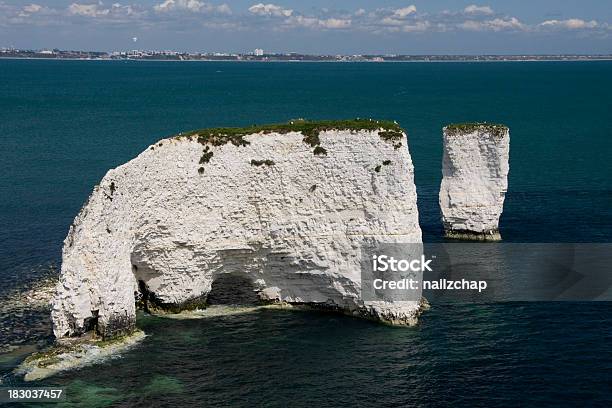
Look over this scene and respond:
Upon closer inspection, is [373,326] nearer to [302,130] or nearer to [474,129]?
[302,130]

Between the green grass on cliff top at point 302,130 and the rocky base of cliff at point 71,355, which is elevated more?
the green grass on cliff top at point 302,130

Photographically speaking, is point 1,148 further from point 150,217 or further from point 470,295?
point 470,295

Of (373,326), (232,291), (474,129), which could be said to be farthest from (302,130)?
(474,129)

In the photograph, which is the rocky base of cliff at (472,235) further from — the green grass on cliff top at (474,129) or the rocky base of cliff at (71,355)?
the rocky base of cliff at (71,355)

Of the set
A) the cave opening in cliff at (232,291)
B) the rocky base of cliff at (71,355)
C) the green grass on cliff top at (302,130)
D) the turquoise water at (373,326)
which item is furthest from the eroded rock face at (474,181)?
the rocky base of cliff at (71,355)

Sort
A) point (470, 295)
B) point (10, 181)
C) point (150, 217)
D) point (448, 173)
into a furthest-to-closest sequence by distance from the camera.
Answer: point (10, 181) → point (448, 173) → point (470, 295) → point (150, 217)

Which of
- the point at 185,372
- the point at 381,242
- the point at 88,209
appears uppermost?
the point at 88,209

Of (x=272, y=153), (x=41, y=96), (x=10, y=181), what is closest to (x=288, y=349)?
(x=272, y=153)
